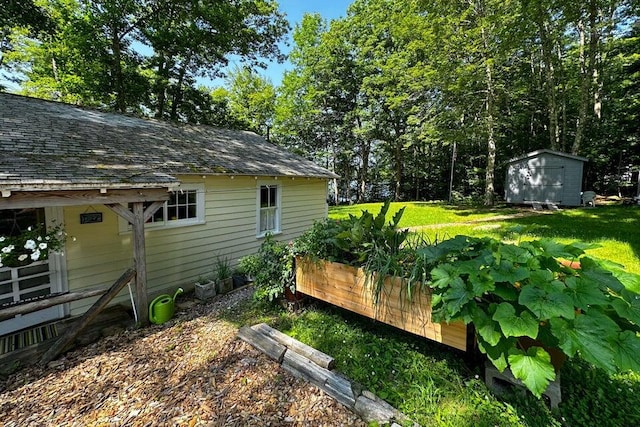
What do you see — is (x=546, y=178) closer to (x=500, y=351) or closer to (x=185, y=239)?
(x=500, y=351)

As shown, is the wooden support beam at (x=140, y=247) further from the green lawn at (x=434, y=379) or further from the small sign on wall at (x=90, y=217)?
the green lawn at (x=434, y=379)

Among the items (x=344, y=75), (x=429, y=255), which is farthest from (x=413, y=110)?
(x=429, y=255)

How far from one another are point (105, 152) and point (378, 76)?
17713 millimetres

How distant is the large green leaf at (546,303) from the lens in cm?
185

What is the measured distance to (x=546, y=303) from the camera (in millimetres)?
1917

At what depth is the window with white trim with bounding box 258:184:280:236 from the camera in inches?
297

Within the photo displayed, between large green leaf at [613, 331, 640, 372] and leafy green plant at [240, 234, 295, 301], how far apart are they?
10.9ft

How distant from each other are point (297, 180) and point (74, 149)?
16.5 ft

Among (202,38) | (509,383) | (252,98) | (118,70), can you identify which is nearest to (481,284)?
(509,383)

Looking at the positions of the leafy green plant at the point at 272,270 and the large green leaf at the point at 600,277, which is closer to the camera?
the large green leaf at the point at 600,277

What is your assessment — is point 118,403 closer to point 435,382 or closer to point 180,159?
point 435,382

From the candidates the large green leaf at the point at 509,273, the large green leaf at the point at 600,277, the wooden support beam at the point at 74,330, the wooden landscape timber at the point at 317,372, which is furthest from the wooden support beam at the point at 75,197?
the large green leaf at the point at 600,277

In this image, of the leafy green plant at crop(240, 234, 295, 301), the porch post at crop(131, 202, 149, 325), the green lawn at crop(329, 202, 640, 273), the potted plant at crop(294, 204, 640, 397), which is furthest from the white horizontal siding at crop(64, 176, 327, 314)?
the green lawn at crop(329, 202, 640, 273)

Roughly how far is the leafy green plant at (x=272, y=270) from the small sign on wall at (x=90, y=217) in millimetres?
2568
